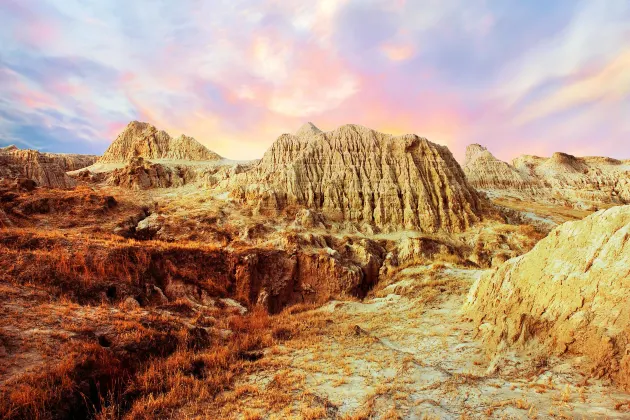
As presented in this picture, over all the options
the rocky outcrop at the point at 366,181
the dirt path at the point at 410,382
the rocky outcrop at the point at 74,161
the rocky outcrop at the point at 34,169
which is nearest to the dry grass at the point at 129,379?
the dirt path at the point at 410,382

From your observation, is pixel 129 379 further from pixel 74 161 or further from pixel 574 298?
pixel 74 161

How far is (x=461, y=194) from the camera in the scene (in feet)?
109

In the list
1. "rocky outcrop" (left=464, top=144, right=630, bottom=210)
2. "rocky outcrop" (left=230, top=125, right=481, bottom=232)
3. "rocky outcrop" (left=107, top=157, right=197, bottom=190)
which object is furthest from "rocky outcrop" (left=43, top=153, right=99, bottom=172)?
"rocky outcrop" (left=464, top=144, right=630, bottom=210)

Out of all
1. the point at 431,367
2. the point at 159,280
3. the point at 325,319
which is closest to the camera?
the point at 431,367

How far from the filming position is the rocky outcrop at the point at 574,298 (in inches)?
275

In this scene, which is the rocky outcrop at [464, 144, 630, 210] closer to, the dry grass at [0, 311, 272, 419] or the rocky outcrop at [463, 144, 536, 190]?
the rocky outcrop at [463, 144, 536, 190]

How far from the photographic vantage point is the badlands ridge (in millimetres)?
6727

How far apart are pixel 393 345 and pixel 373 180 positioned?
2463 cm

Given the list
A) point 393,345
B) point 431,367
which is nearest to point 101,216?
point 393,345

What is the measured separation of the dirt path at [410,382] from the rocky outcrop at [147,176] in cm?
4234

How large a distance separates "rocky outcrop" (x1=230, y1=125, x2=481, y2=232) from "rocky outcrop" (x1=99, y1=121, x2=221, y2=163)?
32.9 m

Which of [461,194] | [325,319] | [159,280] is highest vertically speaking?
[461,194]

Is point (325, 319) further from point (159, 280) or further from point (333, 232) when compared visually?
point (333, 232)

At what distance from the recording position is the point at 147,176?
47.2 m
